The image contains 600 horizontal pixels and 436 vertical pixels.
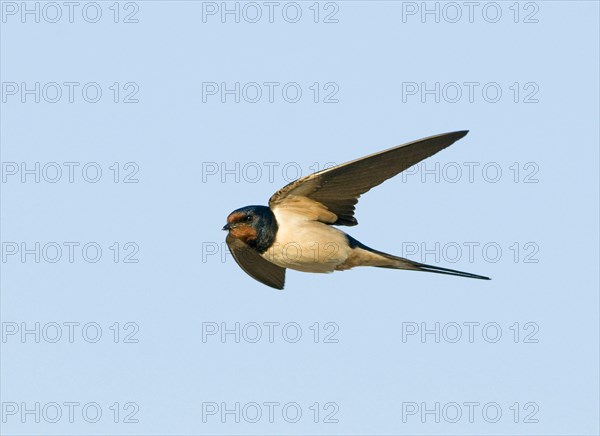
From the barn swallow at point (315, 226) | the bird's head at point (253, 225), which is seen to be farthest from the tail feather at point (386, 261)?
the bird's head at point (253, 225)

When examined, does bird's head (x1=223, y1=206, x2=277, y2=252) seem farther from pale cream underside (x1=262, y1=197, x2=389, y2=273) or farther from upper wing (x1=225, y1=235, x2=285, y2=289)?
upper wing (x1=225, y1=235, x2=285, y2=289)

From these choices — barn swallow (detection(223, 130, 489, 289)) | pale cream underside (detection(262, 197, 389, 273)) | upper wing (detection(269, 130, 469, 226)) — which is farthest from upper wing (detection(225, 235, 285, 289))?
upper wing (detection(269, 130, 469, 226))

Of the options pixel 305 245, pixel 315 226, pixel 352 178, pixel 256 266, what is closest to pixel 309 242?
pixel 305 245

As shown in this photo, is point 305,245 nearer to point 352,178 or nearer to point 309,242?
point 309,242

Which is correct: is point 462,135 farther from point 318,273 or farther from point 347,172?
point 318,273

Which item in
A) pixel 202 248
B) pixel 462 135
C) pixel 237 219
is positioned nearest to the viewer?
pixel 462 135

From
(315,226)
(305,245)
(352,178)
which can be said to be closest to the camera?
A: (352,178)

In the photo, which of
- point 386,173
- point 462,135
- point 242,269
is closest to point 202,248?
point 242,269

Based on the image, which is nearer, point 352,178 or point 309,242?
point 352,178
